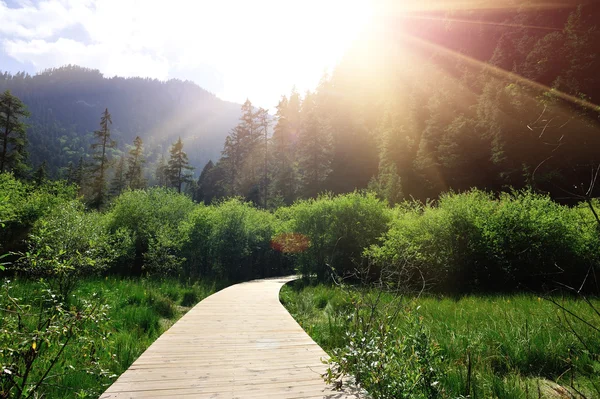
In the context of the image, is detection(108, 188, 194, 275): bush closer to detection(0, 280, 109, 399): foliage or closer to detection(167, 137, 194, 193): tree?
detection(0, 280, 109, 399): foliage

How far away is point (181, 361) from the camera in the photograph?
4570mm

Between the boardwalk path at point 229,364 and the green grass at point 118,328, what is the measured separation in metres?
0.50

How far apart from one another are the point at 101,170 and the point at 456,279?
1705 inches

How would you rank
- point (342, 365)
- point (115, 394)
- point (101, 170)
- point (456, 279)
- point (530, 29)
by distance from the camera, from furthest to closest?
point (101, 170), point (530, 29), point (456, 279), point (342, 365), point (115, 394)

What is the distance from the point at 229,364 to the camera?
14.9 feet

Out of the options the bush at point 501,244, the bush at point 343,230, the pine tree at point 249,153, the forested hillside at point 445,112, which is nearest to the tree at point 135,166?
the forested hillside at point 445,112

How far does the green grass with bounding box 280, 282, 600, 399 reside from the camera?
3.88 metres

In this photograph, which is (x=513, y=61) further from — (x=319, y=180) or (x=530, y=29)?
(x=319, y=180)

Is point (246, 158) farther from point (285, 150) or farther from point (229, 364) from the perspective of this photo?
point (229, 364)

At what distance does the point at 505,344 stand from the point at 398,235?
8.36m

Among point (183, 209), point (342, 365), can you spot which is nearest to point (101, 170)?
point (183, 209)

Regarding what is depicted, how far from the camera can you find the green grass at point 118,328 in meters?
4.00

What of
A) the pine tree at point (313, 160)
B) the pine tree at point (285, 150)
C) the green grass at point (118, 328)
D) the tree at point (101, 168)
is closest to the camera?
the green grass at point (118, 328)

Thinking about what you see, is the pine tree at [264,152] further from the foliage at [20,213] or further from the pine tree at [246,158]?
the foliage at [20,213]
